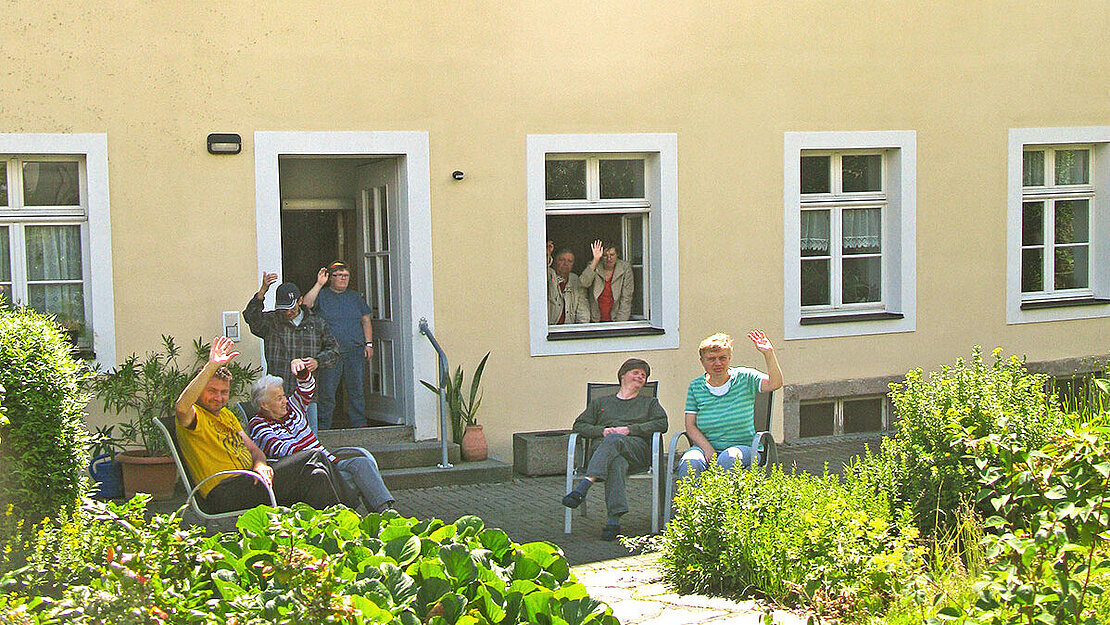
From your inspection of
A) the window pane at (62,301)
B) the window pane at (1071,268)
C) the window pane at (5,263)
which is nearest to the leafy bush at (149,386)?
the window pane at (62,301)

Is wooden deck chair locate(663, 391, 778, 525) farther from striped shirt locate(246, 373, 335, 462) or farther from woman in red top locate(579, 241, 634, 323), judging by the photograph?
woman in red top locate(579, 241, 634, 323)

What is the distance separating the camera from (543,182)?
10.4m

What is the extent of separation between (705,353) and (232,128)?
3.71 metres

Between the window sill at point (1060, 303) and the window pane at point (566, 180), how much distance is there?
4.34m

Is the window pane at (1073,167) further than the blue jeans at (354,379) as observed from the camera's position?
Yes

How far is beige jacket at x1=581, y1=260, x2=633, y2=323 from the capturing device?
10930mm

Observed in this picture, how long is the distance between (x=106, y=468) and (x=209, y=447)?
2.04 m

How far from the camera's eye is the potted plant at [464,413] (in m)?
10.1

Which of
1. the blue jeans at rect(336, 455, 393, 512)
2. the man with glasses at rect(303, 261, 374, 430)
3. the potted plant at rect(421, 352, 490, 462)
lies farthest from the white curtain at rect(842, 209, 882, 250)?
the blue jeans at rect(336, 455, 393, 512)

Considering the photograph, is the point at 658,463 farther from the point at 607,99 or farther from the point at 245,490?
the point at 607,99

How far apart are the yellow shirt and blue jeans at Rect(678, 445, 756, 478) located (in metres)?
2.40

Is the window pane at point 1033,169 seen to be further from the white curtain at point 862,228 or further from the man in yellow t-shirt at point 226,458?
the man in yellow t-shirt at point 226,458

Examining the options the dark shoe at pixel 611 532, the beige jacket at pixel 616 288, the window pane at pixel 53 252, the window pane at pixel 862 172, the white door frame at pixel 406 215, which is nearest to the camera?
the dark shoe at pixel 611 532

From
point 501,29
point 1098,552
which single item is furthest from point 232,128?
point 1098,552
